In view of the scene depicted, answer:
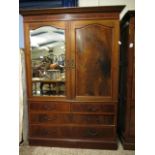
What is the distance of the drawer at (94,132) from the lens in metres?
2.51

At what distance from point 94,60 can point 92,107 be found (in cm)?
68

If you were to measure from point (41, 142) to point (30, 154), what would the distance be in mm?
242

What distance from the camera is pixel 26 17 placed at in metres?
2.50

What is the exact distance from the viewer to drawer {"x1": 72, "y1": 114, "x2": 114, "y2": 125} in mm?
2500

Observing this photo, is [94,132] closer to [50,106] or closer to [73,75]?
[50,106]

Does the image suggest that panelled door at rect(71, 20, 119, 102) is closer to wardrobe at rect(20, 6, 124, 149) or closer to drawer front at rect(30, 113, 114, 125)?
wardrobe at rect(20, 6, 124, 149)

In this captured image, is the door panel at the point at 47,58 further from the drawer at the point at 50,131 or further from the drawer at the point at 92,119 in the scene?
the drawer at the point at 50,131

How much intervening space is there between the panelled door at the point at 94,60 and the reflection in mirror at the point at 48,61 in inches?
7.9

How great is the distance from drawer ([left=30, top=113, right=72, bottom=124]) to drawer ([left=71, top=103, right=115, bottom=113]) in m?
0.16

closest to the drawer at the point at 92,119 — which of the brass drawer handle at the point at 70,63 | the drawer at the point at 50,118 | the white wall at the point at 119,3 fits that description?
the drawer at the point at 50,118

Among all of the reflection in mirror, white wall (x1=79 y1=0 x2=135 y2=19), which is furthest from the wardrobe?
white wall (x1=79 y1=0 x2=135 y2=19)
